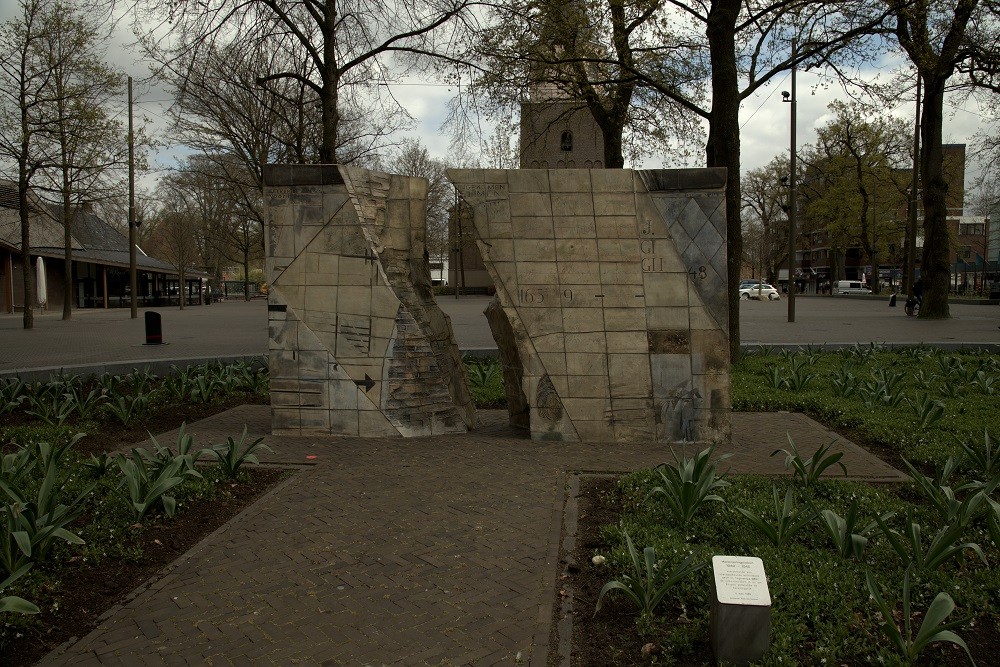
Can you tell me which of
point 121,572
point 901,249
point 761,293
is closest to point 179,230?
point 761,293

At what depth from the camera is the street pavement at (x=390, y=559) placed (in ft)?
11.2

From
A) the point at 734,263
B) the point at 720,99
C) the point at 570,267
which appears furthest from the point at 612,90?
the point at 570,267

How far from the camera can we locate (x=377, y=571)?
13.7 ft

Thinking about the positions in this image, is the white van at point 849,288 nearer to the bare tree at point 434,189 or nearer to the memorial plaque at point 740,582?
the bare tree at point 434,189

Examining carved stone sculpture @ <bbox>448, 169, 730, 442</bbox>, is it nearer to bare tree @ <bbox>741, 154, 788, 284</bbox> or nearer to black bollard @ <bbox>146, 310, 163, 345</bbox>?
black bollard @ <bbox>146, 310, 163, 345</bbox>

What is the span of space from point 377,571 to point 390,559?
0.53 ft

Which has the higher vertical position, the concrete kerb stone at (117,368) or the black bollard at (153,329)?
the black bollard at (153,329)

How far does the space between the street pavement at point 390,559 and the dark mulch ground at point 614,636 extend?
8 centimetres

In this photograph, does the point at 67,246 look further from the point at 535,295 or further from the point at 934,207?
the point at 934,207

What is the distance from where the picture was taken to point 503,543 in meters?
4.56

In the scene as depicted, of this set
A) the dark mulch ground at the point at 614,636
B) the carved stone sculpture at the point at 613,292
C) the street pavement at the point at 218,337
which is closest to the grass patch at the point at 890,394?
the carved stone sculpture at the point at 613,292

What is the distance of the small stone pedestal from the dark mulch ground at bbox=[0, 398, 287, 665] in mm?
3070

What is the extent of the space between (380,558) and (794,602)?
2.31 metres

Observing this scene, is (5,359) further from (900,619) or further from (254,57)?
(900,619)
